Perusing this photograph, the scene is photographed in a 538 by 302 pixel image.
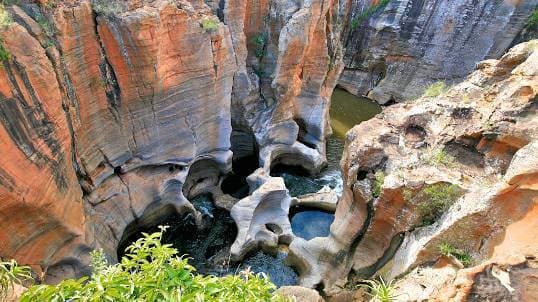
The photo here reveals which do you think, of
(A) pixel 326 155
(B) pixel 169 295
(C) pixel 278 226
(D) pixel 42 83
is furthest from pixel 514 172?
(A) pixel 326 155

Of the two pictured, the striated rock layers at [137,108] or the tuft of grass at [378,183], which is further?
the tuft of grass at [378,183]

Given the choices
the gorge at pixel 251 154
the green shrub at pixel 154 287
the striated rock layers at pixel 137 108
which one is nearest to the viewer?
the green shrub at pixel 154 287

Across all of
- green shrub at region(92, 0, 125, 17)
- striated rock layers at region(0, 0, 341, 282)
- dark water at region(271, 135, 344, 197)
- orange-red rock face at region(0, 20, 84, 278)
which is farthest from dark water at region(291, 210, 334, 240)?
green shrub at region(92, 0, 125, 17)

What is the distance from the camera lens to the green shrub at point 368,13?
89.1 ft

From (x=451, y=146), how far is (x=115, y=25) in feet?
30.6

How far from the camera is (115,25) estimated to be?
401 inches

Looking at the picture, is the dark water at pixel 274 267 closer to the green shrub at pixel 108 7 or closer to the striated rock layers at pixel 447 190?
the striated rock layers at pixel 447 190

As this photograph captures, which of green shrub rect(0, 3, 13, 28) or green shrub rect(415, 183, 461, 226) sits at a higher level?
green shrub rect(0, 3, 13, 28)

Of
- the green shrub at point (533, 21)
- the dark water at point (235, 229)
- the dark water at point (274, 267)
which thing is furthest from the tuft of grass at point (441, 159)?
the green shrub at point (533, 21)

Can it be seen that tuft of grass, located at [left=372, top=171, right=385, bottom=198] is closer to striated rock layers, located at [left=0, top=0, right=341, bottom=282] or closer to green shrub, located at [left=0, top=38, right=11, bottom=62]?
striated rock layers, located at [left=0, top=0, right=341, bottom=282]

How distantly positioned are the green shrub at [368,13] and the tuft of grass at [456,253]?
24375 millimetres

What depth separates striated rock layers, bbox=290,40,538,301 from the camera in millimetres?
5988

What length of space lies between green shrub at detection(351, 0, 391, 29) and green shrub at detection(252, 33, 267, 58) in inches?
529

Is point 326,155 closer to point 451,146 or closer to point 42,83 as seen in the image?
point 451,146
